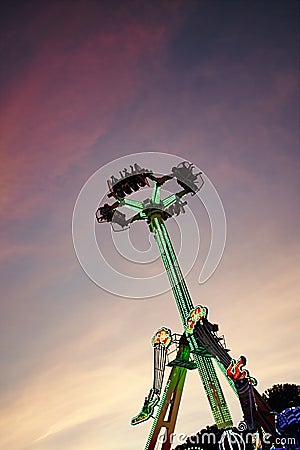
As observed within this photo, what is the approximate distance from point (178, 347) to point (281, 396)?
22213 mm

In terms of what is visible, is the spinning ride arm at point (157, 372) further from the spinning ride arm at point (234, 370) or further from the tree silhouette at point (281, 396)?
the tree silhouette at point (281, 396)

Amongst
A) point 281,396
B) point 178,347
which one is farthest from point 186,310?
point 281,396

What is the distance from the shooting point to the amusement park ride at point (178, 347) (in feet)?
69.2

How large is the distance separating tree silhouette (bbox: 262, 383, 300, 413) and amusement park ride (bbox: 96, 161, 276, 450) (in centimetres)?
1870

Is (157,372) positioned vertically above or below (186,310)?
below

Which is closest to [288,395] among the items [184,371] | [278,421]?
[184,371]

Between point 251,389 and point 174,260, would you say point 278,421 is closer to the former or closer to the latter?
point 251,389

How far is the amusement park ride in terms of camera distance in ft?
69.2

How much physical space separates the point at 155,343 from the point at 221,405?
5.03m

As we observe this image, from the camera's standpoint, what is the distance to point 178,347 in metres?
25.6

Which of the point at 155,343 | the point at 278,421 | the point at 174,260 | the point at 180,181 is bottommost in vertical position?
the point at 278,421

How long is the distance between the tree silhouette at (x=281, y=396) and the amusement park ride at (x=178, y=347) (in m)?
18.7

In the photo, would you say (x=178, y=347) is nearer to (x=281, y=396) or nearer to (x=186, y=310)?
→ (x=186, y=310)

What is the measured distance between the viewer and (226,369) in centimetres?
2208
